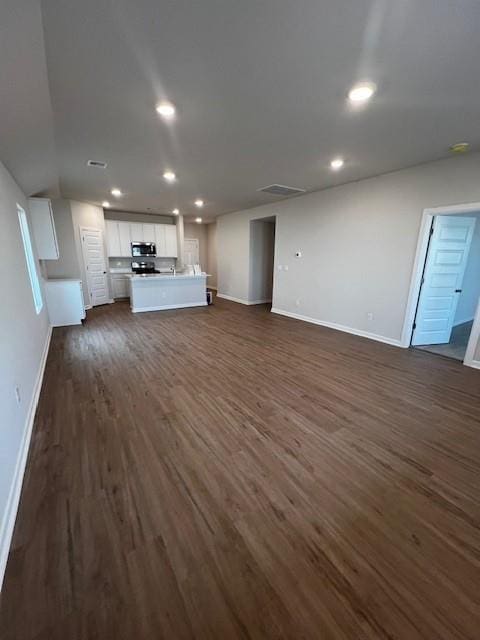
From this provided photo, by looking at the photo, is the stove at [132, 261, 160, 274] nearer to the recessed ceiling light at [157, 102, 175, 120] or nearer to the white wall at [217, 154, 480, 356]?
the white wall at [217, 154, 480, 356]

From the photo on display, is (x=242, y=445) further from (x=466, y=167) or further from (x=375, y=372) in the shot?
(x=466, y=167)

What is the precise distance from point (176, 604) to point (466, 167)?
5.04m

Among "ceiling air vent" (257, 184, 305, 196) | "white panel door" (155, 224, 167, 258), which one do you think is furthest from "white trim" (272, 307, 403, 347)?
"white panel door" (155, 224, 167, 258)

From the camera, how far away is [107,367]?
3.54 m

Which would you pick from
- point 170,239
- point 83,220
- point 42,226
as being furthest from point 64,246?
point 170,239

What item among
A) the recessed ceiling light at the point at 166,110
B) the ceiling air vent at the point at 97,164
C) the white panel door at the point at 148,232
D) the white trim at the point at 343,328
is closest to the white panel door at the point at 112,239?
the white panel door at the point at 148,232

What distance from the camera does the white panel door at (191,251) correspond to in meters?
10.2

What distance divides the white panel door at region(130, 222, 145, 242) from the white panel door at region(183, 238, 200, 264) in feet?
6.83

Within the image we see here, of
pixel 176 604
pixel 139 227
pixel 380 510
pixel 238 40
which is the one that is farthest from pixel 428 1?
pixel 139 227

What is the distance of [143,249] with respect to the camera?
838cm

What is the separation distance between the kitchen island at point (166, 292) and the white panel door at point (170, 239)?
6.76ft

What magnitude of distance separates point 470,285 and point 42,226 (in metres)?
8.31

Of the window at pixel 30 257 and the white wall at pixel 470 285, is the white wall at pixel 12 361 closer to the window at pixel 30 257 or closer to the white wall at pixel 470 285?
the window at pixel 30 257

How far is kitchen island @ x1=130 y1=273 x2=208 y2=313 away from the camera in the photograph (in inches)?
262
